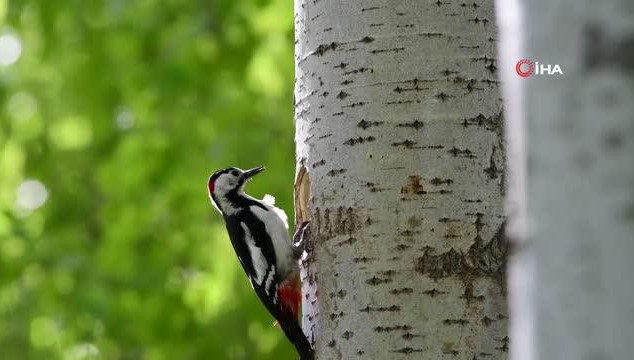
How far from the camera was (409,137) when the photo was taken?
7.09 ft

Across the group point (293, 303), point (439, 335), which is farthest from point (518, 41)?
point (293, 303)

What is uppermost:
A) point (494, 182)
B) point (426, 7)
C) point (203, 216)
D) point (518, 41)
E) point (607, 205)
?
point (203, 216)

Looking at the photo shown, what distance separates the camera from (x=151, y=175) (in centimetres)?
517

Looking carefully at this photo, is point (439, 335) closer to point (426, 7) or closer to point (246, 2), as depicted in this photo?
point (426, 7)

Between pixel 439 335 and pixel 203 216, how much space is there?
318cm

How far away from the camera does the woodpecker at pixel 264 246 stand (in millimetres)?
3053

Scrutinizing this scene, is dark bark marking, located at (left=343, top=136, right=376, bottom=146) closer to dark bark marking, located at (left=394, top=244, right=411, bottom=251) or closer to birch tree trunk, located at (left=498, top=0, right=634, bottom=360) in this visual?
dark bark marking, located at (left=394, top=244, right=411, bottom=251)

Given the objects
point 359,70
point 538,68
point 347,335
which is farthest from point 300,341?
point 538,68

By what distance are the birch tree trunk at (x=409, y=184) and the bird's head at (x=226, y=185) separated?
Result: 151cm

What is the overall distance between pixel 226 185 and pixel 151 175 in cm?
139

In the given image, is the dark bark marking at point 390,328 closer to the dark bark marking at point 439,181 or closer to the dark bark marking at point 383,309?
the dark bark marking at point 383,309

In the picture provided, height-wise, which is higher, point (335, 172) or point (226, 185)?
point (226, 185)

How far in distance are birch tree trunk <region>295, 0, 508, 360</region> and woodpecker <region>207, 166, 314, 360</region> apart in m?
0.30

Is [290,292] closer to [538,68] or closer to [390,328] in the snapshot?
[390,328]
